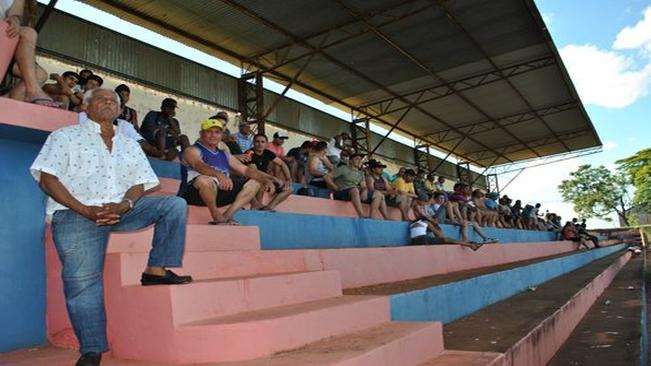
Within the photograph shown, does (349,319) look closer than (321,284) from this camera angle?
Yes

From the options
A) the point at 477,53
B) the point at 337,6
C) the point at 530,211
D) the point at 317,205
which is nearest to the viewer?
the point at 317,205

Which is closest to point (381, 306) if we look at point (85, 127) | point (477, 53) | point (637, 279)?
point (85, 127)

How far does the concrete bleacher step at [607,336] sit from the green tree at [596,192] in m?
36.7

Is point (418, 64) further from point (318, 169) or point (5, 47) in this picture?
point (5, 47)

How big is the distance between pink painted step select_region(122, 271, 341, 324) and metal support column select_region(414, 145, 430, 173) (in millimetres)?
16437

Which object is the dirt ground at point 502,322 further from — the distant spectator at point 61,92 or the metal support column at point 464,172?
the metal support column at point 464,172

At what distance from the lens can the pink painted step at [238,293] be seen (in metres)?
2.02

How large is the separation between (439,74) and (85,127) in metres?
11.5

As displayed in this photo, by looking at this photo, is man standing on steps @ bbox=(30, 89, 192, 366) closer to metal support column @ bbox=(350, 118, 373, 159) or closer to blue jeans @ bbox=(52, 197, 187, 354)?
blue jeans @ bbox=(52, 197, 187, 354)

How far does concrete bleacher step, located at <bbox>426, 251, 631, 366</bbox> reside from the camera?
9.08 ft

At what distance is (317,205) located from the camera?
5.71 metres

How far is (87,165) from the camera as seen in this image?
199 centimetres

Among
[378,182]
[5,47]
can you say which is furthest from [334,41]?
[5,47]

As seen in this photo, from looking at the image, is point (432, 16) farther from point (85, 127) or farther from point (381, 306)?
point (85, 127)
